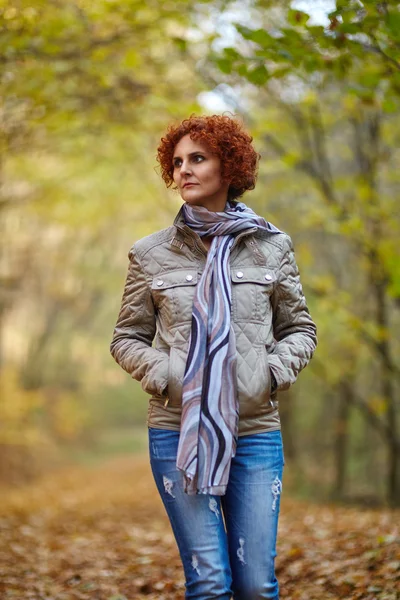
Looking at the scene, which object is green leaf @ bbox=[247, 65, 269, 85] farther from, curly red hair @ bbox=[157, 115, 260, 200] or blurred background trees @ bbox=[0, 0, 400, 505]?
curly red hair @ bbox=[157, 115, 260, 200]

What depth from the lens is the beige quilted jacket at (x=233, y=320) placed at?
9.75 ft

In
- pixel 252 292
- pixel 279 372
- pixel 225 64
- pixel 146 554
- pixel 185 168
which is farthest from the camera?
pixel 146 554

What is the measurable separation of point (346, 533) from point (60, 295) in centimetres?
1619

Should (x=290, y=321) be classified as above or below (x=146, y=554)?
above

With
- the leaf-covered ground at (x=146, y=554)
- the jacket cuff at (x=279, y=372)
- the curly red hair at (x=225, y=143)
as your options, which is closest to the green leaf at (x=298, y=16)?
the curly red hair at (x=225, y=143)

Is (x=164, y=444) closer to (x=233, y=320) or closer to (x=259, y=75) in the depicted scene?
(x=233, y=320)

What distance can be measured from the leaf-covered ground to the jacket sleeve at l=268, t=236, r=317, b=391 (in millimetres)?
1910

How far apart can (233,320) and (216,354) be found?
0.21 meters

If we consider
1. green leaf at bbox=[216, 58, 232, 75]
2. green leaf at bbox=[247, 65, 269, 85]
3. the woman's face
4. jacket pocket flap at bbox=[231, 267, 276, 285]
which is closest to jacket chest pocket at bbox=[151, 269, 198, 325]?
jacket pocket flap at bbox=[231, 267, 276, 285]

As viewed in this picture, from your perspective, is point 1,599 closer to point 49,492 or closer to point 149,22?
point 149,22

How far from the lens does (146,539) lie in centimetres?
790

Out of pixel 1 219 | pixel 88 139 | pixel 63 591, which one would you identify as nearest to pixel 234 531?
pixel 63 591

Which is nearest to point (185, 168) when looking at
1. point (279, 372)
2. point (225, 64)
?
point (279, 372)

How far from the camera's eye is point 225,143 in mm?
3227
